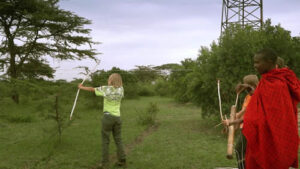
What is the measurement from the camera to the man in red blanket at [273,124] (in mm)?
2836

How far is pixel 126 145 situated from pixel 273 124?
202 inches

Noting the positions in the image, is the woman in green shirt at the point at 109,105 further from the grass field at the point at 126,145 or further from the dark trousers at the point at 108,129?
the grass field at the point at 126,145

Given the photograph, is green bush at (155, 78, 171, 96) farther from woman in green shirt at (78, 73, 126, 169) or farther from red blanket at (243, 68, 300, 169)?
red blanket at (243, 68, 300, 169)

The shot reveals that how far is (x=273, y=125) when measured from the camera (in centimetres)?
282

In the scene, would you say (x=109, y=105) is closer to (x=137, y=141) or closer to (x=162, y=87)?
(x=137, y=141)

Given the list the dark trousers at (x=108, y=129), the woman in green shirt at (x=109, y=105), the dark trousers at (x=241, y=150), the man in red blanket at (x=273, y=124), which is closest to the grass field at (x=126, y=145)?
the dark trousers at (x=108, y=129)

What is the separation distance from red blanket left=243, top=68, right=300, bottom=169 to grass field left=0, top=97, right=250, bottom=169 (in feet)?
8.66

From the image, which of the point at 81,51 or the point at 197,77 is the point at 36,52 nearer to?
the point at 81,51

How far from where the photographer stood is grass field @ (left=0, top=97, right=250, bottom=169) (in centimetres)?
568

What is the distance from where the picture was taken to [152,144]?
290 inches

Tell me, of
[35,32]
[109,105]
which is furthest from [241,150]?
[35,32]

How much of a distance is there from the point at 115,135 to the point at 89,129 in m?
4.53

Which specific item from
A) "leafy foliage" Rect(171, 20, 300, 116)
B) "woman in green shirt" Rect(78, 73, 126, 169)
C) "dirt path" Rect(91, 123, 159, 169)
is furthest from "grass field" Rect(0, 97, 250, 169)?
"leafy foliage" Rect(171, 20, 300, 116)

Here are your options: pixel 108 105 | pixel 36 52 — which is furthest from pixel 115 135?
pixel 36 52
